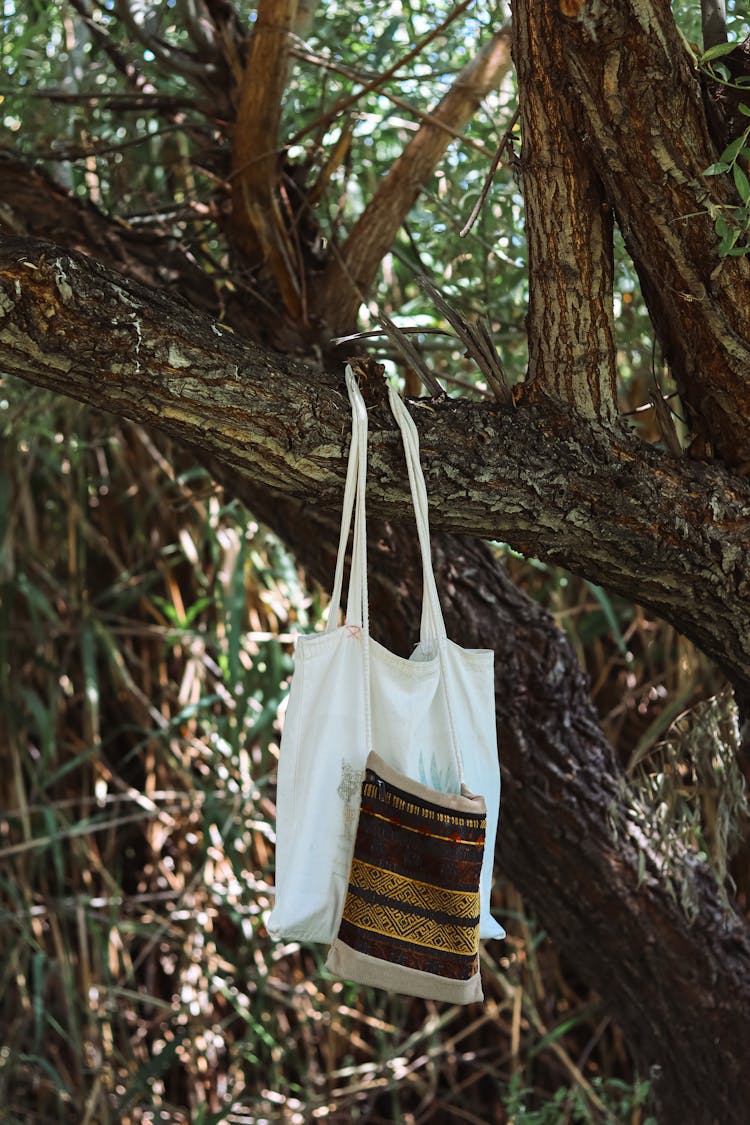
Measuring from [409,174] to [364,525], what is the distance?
0.68 m

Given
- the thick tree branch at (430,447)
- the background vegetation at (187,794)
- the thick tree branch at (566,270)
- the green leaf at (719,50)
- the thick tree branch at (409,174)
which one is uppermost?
the thick tree branch at (409,174)

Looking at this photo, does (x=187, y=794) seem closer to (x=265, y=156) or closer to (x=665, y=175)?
(x=265, y=156)

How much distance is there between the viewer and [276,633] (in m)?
2.20

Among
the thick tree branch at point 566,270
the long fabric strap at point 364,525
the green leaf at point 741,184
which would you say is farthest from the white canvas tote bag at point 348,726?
the green leaf at point 741,184

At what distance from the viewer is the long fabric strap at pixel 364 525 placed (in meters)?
0.88

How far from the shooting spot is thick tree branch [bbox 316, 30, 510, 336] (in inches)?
54.6

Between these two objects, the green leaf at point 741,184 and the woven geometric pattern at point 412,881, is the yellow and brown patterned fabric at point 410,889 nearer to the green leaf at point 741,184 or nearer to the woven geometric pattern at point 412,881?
the woven geometric pattern at point 412,881

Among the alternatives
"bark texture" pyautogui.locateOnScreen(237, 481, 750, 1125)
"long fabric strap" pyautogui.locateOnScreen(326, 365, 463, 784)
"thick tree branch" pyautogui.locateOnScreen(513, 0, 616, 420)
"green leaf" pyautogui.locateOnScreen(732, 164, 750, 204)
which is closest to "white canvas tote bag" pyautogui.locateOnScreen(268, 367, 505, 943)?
"long fabric strap" pyautogui.locateOnScreen(326, 365, 463, 784)

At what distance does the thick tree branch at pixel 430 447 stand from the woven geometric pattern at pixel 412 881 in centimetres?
25

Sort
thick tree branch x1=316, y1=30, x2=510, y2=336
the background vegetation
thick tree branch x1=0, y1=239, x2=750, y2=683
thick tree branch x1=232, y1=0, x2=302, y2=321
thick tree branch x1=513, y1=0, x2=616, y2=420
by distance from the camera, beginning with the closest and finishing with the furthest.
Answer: thick tree branch x1=0, y1=239, x2=750, y2=683 → thick tree branch x1=513, y1=0, x2=616, y2=420 → thick tree branch x1=232, y1=0, x2=302, y2=321 → thick tree branch x1=316, y1=30, x2=510, y2=336 → the background vegetation

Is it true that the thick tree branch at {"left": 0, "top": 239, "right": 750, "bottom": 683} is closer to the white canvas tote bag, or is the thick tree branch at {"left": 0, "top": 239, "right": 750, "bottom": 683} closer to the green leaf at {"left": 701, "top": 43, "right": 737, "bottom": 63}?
the white canvas tote bag

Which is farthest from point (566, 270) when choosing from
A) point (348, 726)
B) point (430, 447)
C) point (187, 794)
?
point (187, 794)

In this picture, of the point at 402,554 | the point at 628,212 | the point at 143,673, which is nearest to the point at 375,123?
the point at 402,554

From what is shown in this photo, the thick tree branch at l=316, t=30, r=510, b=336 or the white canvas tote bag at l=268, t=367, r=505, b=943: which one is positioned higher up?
the thick tree branch at l=316, t=30, r=510, b=336
